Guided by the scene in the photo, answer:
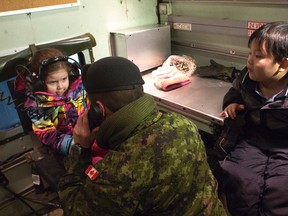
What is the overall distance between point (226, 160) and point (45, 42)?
128 cm

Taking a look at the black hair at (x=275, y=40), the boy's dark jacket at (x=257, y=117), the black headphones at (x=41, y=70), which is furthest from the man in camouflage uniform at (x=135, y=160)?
the black hair at (x=275, y=40)

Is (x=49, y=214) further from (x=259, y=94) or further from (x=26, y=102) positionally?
(x=259, y=94)

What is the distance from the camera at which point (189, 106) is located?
1631 mm

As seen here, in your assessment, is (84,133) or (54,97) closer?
(84,133)

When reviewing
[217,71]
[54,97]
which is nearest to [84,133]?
[54,97]

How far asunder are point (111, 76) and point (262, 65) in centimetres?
82

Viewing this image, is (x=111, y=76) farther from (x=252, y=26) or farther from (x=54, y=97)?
(x=252, y=26)

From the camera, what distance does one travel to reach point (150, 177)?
0.80 meters

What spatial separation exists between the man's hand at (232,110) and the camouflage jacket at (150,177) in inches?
22.4

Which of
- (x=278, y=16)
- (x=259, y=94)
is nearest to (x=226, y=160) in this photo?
(x=259, y=94)

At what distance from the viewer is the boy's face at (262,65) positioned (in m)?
1.31

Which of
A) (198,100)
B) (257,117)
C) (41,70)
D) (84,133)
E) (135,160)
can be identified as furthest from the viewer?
(198,100)

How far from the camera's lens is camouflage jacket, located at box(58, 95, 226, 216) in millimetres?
800

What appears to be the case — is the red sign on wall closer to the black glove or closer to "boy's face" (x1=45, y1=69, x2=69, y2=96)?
the black glove
